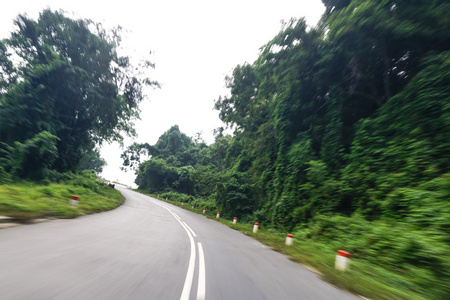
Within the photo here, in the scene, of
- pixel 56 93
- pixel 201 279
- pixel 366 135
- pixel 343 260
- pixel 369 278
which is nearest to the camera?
pixel 201 279

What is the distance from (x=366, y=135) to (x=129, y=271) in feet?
36.8

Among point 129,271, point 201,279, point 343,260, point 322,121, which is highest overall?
point 322,121

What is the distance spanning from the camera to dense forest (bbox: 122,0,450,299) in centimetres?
631

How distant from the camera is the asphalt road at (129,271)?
278cm

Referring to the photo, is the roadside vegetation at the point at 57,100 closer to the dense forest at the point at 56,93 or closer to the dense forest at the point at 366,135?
the dense forest at the point at 56,93

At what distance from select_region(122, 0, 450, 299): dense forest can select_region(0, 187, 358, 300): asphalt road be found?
10.6 ft

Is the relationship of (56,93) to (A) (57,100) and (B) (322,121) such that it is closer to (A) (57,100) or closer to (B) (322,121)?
(A) (57,100)

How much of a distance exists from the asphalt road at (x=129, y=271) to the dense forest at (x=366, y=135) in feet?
10.6

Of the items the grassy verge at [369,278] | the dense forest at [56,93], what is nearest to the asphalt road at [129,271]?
the grassy verge at [369,278]

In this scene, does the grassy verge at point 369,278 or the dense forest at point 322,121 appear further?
the dense forest at point 322,121

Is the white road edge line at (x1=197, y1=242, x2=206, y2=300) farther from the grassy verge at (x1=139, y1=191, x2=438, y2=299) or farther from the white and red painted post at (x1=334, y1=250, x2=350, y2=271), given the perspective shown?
the white and red painted post at (x1=334, y1=250, x2=350, y2=271)

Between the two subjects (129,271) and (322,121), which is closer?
(129,271)

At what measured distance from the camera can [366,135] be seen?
10156 millimetres

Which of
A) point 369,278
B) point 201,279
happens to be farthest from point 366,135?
point 201,279
